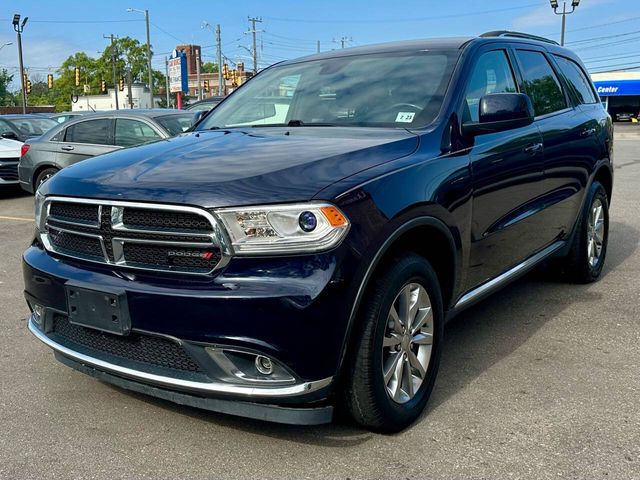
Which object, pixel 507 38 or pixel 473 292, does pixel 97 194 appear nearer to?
pixel 473 292

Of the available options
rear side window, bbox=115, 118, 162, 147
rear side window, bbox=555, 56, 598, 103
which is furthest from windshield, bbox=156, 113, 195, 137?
rear side window, bbox=555, 56, 598, 103

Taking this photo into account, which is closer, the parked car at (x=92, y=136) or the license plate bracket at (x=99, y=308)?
the license plate bracket at (x=99, y=308)

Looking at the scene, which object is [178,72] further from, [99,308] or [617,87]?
[99,308]

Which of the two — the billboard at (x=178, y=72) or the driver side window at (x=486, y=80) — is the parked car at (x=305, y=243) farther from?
the billboard at (x=178, y=72)

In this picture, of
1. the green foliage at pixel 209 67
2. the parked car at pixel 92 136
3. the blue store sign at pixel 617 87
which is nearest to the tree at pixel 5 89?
the green foliage at pixel 209 67

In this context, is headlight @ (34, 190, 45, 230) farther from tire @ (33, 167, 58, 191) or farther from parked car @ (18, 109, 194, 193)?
tire @ (33, 167, 58, 191)

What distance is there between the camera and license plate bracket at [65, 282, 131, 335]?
8.88ft

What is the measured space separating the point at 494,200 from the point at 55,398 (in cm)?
257

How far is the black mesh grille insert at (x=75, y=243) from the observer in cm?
292

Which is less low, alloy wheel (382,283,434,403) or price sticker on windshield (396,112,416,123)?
price sticker on windshield (396,112,416,123)

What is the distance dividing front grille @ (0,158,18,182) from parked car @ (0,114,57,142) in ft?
4.37

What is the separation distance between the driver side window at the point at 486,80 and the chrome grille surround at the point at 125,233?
1665mm

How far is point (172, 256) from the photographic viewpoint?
269cm

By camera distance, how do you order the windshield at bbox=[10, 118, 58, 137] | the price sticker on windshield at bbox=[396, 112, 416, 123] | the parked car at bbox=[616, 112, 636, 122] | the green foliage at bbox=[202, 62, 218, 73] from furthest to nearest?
the green foliage at bbox=[202, 62, 218, 73] → the parked car at bbox=[616, 112, 636, 122] → the windshield at bbox=[10, 118, 58, 137] → the price sticker on windshield at bbox=[396, 112, 416, 123]
